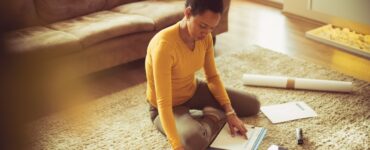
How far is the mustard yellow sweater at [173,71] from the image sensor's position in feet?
4.99

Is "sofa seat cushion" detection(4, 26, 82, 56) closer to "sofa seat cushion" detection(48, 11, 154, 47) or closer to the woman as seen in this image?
"sofa seat cushion" detection(48, 11, 154, 47)

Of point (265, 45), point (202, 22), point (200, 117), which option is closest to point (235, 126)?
point (200, 117)

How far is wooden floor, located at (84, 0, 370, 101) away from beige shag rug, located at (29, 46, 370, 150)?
0.15 meters

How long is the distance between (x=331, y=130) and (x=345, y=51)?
111cm

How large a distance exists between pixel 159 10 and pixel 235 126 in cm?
121

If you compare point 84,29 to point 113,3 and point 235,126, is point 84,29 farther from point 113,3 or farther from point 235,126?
point 235,126

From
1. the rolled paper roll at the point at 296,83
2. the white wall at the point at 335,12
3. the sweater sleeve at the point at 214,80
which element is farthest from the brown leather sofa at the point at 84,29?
the white wall at the point at 335,12

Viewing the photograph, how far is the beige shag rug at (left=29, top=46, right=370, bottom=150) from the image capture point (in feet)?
6.32

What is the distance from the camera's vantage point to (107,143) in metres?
1.95

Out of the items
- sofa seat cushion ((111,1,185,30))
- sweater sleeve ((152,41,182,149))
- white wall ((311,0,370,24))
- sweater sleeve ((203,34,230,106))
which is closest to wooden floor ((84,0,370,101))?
white wall ((311,0,370,24))

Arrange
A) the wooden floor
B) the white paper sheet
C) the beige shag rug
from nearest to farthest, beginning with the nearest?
the beige shag rug
the white paper sheet
the wooden floor

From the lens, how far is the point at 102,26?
2449 millimetres

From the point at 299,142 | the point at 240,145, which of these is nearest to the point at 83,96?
the point at 240,145

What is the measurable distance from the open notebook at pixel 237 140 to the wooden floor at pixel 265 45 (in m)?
0.89
